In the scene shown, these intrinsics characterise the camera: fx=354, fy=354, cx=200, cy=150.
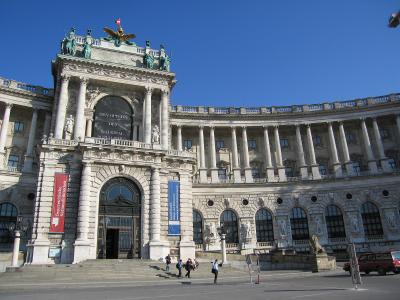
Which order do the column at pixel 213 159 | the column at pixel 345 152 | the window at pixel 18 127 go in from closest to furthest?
1. the window at pixel 18 127
2. the column at pixel 213 159
3. the column at pixel 345 152

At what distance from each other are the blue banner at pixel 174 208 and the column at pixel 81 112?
12.2 m

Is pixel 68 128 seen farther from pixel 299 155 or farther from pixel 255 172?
pixel 299 155

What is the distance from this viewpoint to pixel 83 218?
32469 mm

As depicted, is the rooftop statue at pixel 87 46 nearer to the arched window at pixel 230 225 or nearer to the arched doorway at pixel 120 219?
the arched doorway at pixel 120 219

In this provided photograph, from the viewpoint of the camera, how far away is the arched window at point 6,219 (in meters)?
39.5

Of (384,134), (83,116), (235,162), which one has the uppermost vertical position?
(384,134)

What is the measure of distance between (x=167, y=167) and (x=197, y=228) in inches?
529

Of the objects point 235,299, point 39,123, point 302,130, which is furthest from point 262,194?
point 235,299

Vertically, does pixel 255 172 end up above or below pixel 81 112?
below

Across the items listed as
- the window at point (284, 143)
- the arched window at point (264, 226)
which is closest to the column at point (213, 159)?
the arched window at point (264, 226)

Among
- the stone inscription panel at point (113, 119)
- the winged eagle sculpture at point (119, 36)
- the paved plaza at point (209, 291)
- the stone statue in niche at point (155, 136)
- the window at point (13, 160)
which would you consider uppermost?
the winged eagle sculpture at point (119, 36)

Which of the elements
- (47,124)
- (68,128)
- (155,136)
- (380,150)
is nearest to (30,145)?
(47,124)

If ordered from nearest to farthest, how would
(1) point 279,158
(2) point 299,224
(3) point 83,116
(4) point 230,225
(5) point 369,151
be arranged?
(3) point 83,116
(4) point 230,225
(2) point 299,224
(5) point 369,151
(1) point 279,158

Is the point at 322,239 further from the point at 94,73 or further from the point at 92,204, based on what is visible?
the point at 94,73
